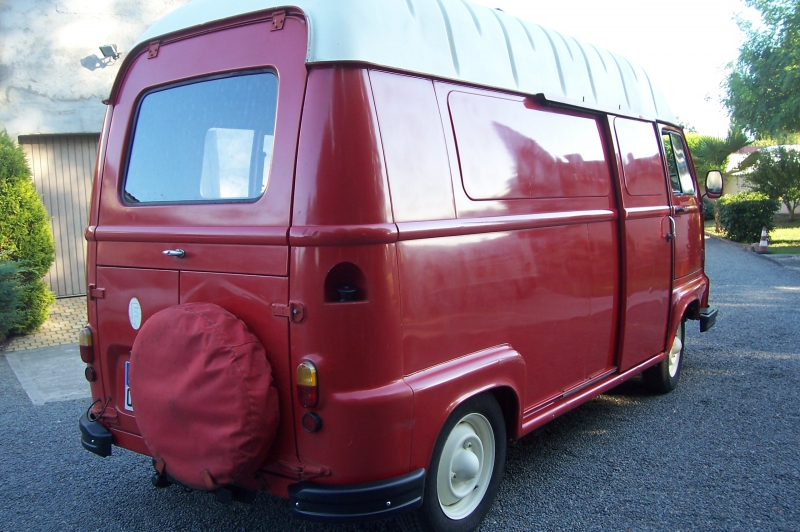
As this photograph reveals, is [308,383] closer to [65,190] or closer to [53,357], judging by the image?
[53,357]

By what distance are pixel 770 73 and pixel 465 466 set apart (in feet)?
61.9

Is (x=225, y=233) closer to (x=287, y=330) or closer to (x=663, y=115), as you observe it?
(x=287, y=330)

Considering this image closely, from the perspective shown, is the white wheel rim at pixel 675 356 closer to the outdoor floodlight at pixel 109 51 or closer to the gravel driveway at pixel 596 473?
the gravel driveway at pixel 596 473

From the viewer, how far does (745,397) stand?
543 centimetres

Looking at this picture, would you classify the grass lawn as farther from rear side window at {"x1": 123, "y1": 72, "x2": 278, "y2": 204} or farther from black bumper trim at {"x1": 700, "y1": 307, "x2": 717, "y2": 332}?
rear side window at {"x1": 123, "y1": 72, "x2": 278, "y2": 204}

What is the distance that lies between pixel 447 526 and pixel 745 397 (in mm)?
Answer: 3520

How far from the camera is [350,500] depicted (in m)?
2.62

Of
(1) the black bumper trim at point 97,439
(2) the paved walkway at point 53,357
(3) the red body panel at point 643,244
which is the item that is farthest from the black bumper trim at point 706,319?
(2) the paved walkway at point 53,357

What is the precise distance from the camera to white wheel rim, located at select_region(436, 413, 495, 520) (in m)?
3.11

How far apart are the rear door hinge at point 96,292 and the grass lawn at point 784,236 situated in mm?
16531

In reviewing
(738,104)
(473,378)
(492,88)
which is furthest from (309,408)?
(738,104)

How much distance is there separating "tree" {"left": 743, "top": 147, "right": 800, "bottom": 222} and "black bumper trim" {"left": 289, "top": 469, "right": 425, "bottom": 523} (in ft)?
71.0

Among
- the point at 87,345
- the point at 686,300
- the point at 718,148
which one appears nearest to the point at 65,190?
the point at 87,345

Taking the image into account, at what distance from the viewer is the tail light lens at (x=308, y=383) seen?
262 cm
